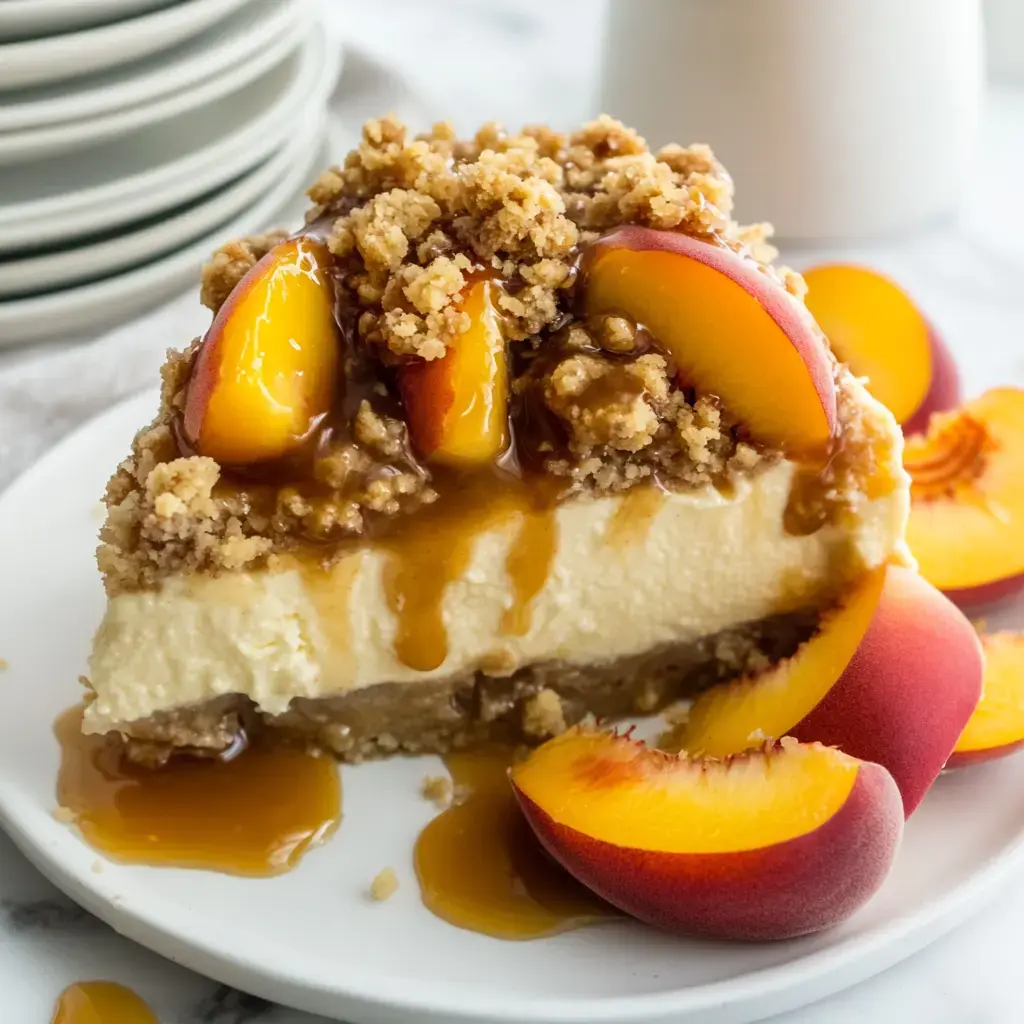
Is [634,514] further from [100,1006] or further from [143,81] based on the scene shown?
[143,81]

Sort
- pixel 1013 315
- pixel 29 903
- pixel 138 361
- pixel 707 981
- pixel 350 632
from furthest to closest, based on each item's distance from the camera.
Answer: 1. pixel 1013 315
2. pixel 138 361
3. pixel 350 632
4. pixel 29 903
5. pixel 707 981

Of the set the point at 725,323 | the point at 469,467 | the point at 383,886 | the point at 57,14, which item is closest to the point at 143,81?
the point at 57,14

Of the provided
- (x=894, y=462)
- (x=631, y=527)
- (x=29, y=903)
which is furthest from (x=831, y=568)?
(x=29, y=903)

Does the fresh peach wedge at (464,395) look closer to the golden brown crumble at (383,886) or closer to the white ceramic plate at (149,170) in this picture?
the golden brown crumble at (383,886)

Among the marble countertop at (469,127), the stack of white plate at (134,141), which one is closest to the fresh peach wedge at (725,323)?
the marble countertop at (469,127)

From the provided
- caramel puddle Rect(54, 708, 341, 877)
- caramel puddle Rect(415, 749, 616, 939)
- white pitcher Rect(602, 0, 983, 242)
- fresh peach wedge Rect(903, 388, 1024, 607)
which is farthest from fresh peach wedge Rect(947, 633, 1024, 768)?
white pitcher Rect(602, 0, 983, 242)

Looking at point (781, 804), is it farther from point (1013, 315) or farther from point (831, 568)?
point (1013, 315)
